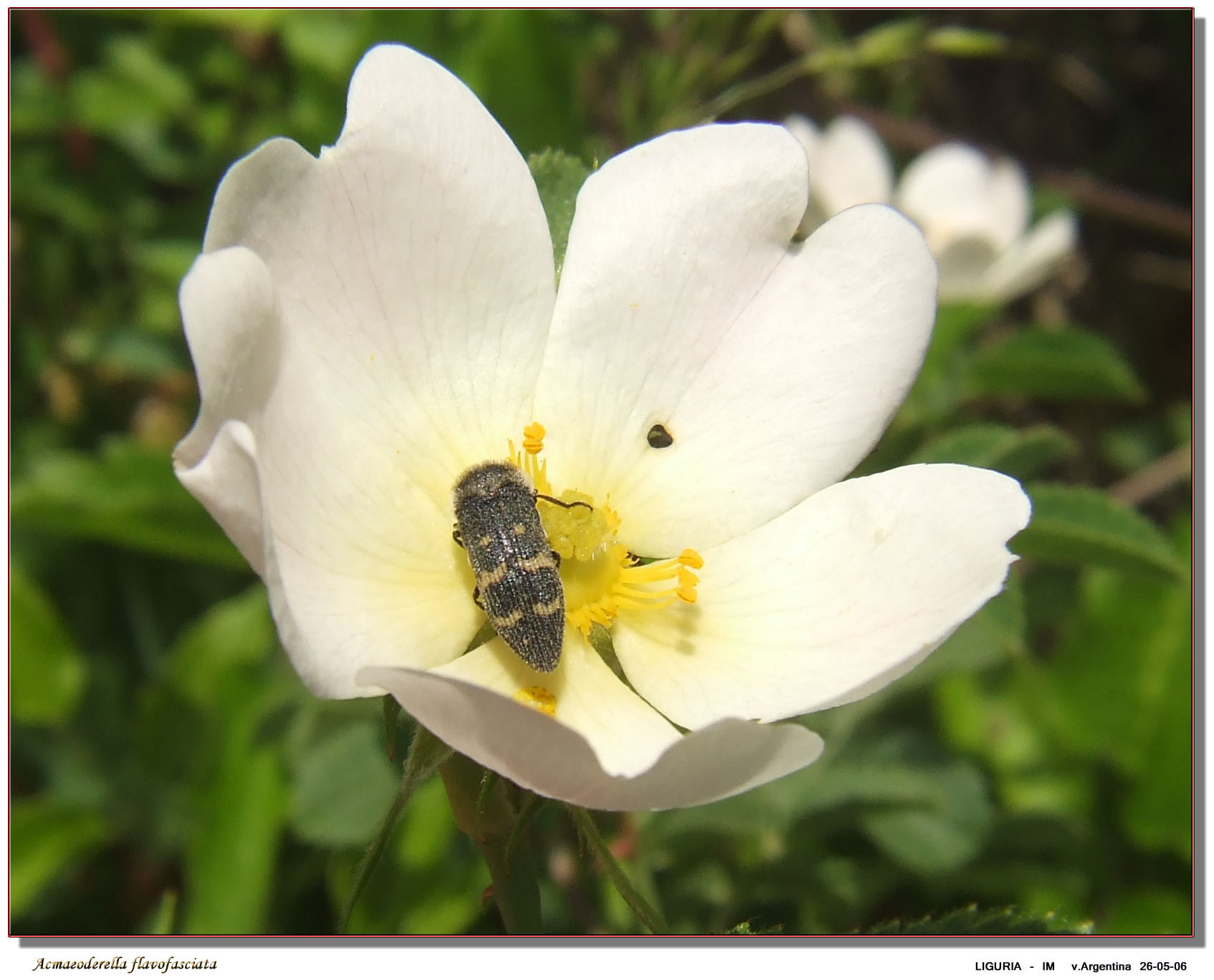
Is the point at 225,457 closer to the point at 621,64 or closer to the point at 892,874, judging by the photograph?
the point at 892,874

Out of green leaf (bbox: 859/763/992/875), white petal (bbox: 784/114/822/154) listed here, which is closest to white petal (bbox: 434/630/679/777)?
green leaf (bbox: 859/763/992/875)

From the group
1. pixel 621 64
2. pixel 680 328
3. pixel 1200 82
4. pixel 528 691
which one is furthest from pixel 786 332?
pixel 621 64

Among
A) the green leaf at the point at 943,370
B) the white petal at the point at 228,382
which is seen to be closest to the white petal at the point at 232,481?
the white petal at the point at 228,382

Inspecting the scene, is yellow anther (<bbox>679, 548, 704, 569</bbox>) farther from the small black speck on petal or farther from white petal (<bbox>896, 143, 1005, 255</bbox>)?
white petal (<bbox>896, 143, 1005, 255</bbox>)

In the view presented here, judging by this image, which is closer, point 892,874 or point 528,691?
point 528,691

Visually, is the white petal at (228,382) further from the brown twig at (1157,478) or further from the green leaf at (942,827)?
the brown twig at (1157,478)

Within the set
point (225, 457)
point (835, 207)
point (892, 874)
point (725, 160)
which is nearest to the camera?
point (225, 457)

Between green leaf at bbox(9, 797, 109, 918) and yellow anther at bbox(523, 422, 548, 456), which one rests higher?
yellow anther at bbox(523, 422, 548, 456)
